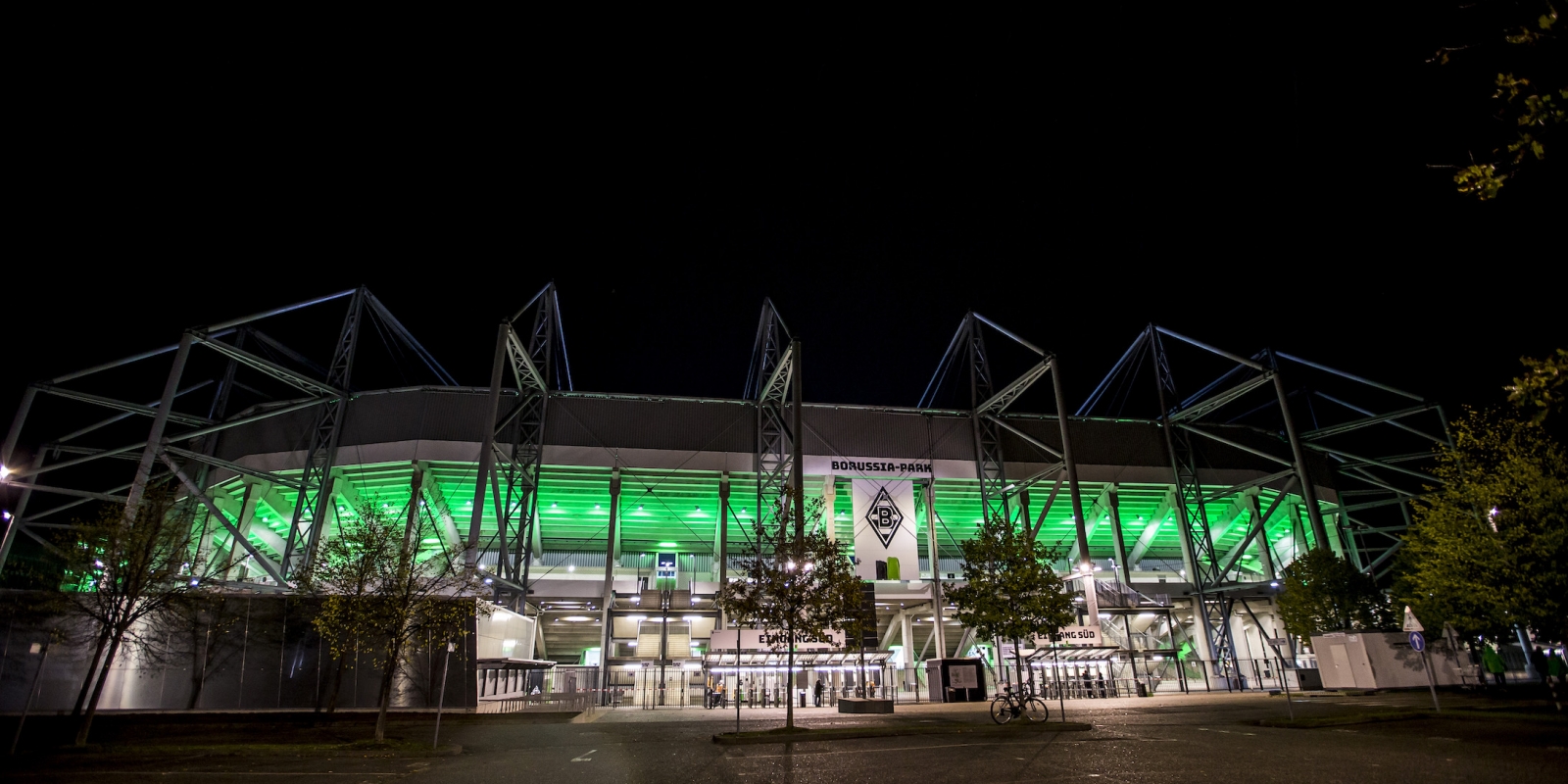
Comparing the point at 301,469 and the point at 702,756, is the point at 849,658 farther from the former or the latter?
the point at 301,469

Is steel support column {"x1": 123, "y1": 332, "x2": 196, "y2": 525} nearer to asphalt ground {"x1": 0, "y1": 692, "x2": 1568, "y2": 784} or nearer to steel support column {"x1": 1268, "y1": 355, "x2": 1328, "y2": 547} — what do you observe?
asphalt ground {"x1": 0, "y1": 692, "x2": 1568, "y2": 784}

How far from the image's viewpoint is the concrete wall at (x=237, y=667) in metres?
24.2

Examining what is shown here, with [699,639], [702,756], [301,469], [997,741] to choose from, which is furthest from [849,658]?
[301,469]

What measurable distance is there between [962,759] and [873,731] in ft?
16.3

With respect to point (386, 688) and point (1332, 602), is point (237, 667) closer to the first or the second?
point (386, 688)

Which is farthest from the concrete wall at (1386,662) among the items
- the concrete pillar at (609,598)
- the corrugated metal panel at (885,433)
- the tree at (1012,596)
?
the concrete pillar at (609,598)

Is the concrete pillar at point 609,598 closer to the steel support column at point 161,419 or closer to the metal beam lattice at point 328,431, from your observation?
the metal beam lattice at point 328,431

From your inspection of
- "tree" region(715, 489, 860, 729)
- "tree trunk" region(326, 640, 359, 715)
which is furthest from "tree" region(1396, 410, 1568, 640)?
"tree trunk" region(326, 640, 359, 715)

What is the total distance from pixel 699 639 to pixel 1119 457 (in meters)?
30.0

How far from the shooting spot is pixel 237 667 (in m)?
25.1

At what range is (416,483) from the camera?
41.1 metres

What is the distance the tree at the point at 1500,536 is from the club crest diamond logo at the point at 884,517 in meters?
23.3

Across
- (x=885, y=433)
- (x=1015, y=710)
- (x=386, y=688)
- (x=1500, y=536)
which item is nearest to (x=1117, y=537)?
(x=885, y=433)

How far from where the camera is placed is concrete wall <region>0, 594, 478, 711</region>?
2416cm
